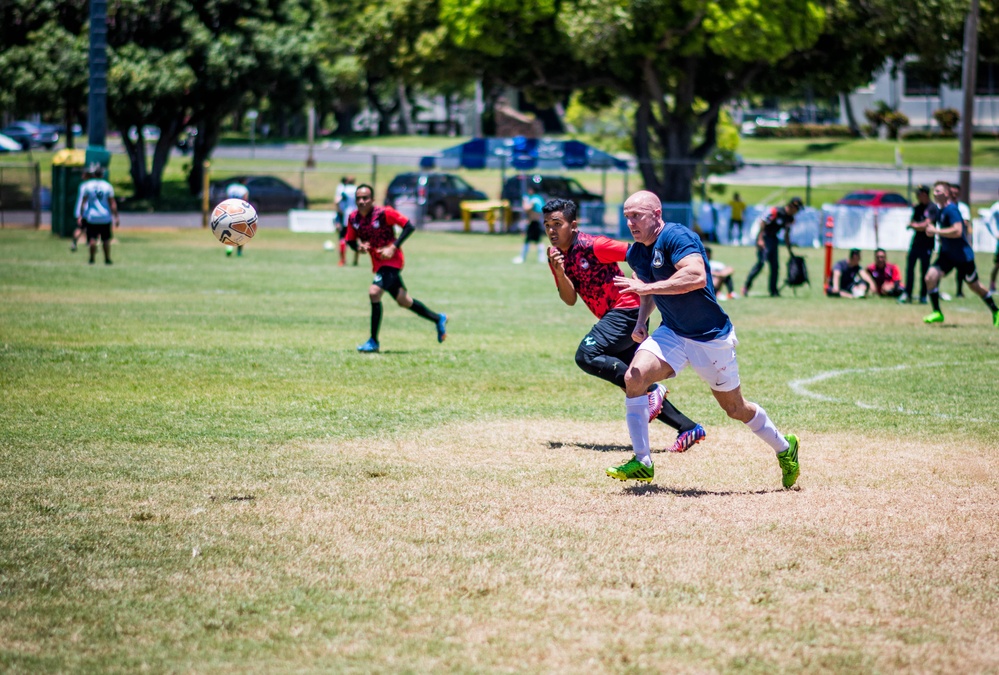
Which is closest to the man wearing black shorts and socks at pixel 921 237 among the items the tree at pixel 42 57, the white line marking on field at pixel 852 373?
the white line marking on field at pixel 852 373

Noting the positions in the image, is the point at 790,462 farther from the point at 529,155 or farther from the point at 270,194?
the point at 270,194

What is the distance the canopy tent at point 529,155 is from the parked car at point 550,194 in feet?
2.85

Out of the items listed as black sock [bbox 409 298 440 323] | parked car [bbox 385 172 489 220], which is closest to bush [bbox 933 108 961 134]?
parked car [bbox 385 172 489 220]

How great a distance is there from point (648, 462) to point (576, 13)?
33.8 metres

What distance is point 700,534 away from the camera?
22.1 feet

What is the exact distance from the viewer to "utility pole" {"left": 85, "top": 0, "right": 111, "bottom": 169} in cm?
3247

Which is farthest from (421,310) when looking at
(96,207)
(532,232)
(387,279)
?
(532,232)

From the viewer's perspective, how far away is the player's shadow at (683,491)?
306 inches

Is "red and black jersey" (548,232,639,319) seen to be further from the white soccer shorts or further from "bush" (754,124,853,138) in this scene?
"bush" (754,124,853,138)

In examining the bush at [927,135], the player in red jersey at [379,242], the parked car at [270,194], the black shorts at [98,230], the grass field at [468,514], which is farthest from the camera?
the bush at [927,135]

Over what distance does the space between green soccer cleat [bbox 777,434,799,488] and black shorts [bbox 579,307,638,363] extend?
167 centimetres

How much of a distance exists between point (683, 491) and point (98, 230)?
19.7 metres

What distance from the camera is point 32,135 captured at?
7669cm

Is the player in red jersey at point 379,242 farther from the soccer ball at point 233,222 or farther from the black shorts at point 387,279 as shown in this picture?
the soccer ball at point 233,222
